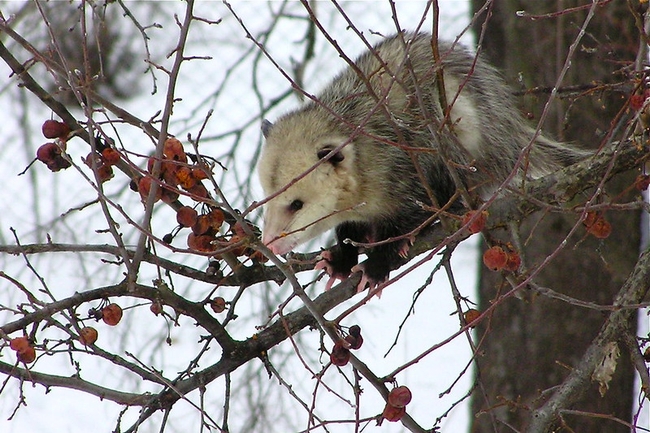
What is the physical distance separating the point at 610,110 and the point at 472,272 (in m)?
2.31

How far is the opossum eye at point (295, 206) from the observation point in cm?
203

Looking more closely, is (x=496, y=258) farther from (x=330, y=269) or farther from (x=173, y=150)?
(x=330, y=269)

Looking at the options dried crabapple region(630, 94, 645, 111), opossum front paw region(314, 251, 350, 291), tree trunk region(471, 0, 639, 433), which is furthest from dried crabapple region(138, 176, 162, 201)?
tree trunk region(471, 0, 639, 433)

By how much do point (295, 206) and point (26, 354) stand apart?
0.84 m

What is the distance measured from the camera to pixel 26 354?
136 centimetres

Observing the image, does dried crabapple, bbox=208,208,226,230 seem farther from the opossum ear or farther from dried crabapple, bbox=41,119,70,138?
the opossum ear

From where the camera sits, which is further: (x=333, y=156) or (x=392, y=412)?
(x=333, y=156)

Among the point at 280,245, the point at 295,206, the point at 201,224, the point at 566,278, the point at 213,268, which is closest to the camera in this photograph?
the point at 201,224

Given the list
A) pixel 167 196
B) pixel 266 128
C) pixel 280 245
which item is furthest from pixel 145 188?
pixel 266 128

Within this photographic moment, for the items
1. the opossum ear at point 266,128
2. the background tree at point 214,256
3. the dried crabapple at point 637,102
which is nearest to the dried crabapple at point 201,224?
the background tree at point 214,256

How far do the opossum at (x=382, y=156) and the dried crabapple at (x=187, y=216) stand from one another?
392mm

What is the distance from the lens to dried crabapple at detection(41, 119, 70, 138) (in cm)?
149

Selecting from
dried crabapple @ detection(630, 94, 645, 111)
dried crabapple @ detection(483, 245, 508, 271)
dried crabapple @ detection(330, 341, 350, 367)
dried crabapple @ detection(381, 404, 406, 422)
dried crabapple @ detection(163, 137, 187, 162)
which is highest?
dried crabapple @ detection(163, 137, 187, 162)

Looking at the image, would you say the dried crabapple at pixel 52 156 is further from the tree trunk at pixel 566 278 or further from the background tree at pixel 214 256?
the tree trunk at pixel 566 278
